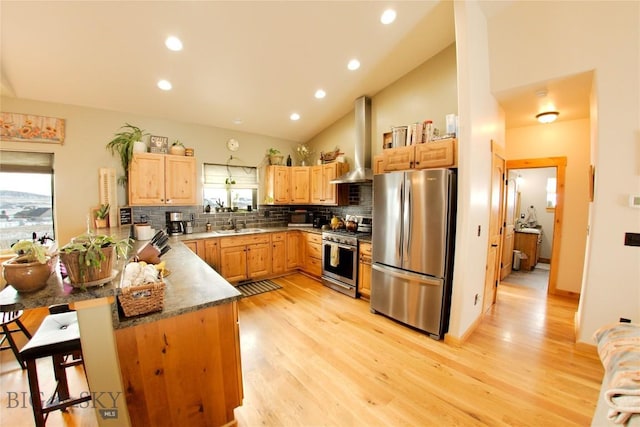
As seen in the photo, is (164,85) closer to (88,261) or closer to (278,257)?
(88,261)

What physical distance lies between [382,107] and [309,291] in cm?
329

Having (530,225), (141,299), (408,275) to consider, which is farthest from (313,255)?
(530,225)

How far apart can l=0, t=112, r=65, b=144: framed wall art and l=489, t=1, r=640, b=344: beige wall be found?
5791mm

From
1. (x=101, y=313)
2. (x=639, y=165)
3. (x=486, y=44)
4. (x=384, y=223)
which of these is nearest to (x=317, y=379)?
(x=101, y=313)

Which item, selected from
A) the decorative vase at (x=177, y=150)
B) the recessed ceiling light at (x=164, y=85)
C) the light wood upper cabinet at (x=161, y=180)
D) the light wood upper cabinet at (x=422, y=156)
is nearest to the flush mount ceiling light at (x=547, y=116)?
the light wood upper cabinet at (x=422, y=156)

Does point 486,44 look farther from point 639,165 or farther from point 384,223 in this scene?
point 384,223

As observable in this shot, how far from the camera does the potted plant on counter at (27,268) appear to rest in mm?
1033

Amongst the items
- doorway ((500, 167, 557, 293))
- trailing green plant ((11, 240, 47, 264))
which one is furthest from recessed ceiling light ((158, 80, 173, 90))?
doorway ((500, 167, 557, 293))

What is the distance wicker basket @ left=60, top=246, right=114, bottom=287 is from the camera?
1.11 meters

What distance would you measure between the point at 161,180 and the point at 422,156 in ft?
12.2

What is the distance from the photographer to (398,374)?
6.97ft

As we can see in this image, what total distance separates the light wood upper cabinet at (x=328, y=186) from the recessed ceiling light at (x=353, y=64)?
157cm

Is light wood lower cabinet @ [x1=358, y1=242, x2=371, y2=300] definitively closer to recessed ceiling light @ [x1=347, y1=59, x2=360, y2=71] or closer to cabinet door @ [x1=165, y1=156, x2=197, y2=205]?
recessed ceiling light @ [x1=347, y1=59, x2=360, y2=71]

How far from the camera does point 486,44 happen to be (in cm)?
276
